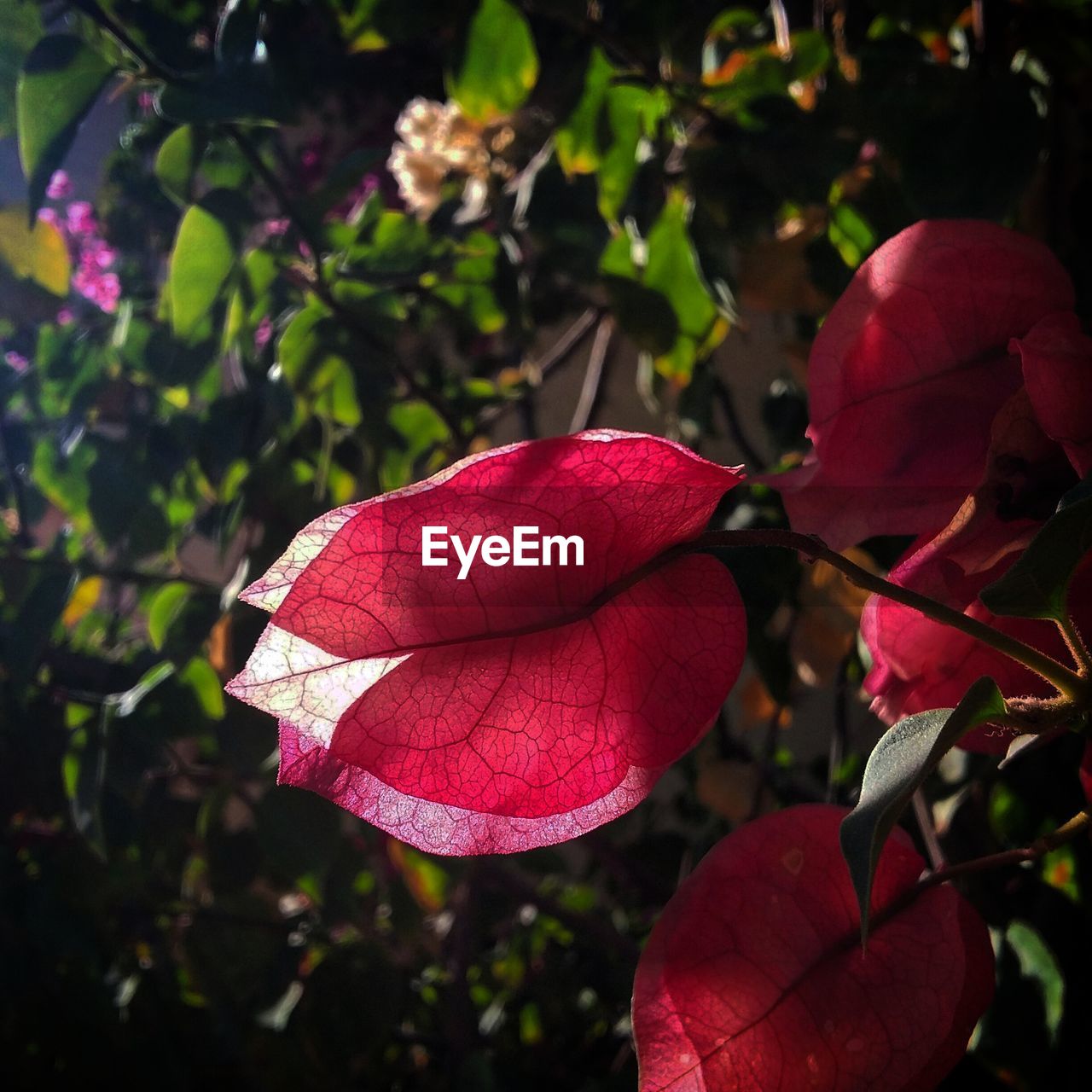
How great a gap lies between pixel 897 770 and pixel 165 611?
0.42 metres

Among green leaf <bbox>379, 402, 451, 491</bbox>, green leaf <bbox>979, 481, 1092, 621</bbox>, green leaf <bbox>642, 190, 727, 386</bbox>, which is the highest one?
green leaf <bbox>979, 481, 1092, 621</bbox>

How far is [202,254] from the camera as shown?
1.29ft

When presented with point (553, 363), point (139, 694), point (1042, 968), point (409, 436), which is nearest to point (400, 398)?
point (409, 436)

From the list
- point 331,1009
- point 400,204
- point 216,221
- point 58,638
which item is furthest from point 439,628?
point 400,204

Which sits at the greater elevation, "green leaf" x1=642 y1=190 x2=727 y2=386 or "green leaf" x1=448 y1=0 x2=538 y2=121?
"green leaf" x1=448 y1=0 x2=538 y2=121

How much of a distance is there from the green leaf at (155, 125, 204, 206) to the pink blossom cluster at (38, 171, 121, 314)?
1.70 ft

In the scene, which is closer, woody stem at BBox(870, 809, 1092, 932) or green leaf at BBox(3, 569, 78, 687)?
woody stem at BBox(870, 809, 1092, 932)

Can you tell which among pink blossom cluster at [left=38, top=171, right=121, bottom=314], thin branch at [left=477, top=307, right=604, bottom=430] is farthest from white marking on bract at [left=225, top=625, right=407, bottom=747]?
pink blossom cluster at [left=38, top=171, right=121, bottom=314]

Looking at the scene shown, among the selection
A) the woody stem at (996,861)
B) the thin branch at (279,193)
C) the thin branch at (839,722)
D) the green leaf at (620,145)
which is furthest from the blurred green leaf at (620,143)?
the woody stem at (996,861)

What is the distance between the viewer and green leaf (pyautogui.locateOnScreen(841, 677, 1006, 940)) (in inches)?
4.6

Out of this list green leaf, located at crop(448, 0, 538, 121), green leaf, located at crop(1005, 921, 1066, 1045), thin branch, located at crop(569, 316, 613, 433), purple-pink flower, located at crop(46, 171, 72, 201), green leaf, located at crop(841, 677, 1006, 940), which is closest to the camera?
green leaf, located at crop(841, 677, 1006, 940)

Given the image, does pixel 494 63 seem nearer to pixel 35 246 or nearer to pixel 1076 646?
pixel 35 246

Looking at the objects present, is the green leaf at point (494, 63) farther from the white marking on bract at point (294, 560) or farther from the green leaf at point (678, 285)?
the white marking on bract at point (294, 560)

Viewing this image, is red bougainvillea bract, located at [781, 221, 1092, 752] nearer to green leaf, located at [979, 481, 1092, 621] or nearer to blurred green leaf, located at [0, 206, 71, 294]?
green leaf, located at [979, 481, 1092, 621]
